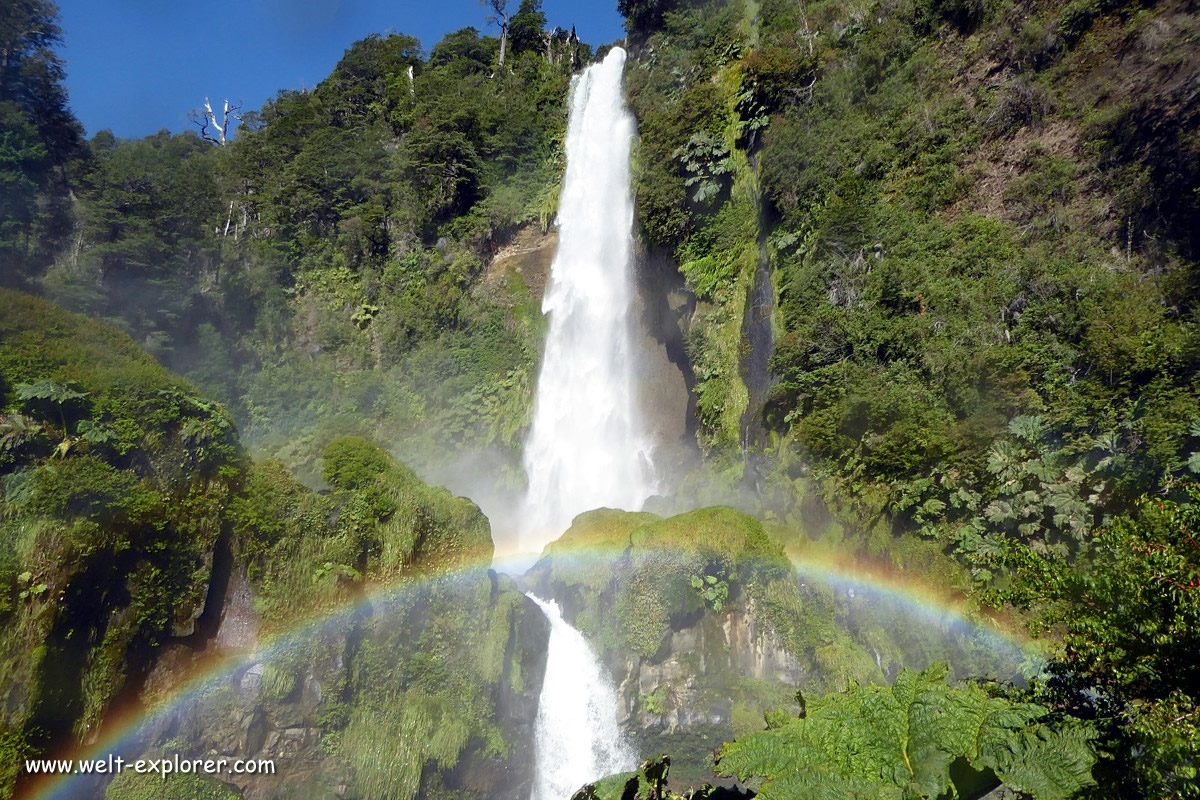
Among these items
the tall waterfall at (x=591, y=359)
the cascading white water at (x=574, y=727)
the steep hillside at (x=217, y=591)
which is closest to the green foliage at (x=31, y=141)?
the steep hillside at (x=217, y=591)

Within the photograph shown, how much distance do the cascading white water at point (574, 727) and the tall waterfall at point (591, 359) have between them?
8.18m

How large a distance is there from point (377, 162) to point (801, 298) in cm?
2456

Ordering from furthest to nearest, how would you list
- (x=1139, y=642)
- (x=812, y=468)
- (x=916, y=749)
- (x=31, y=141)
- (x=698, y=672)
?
1. (x=31, y=141)
2. (x=812, y=468)
3. (x=698, y=672)
4. (x=1139, y=642)
5. (x=916, y=749)

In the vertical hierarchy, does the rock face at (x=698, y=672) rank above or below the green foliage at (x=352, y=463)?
below

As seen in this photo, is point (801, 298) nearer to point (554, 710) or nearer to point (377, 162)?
point (554, 710)

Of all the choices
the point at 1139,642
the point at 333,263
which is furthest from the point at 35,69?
the point at 1139,642

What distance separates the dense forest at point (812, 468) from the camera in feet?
14.5

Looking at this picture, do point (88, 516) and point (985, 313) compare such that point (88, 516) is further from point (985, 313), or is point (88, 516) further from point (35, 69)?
Result: point (35, 69)

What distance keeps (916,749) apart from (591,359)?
2158cm

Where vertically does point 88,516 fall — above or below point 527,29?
below

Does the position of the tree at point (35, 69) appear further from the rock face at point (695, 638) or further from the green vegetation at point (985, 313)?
the rock face at point (695, 638)

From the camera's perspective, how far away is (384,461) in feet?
42.7

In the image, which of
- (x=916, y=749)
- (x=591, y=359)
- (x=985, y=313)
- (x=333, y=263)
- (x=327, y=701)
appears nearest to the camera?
(x=916, y=749)

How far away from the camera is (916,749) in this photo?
12.6 ft
